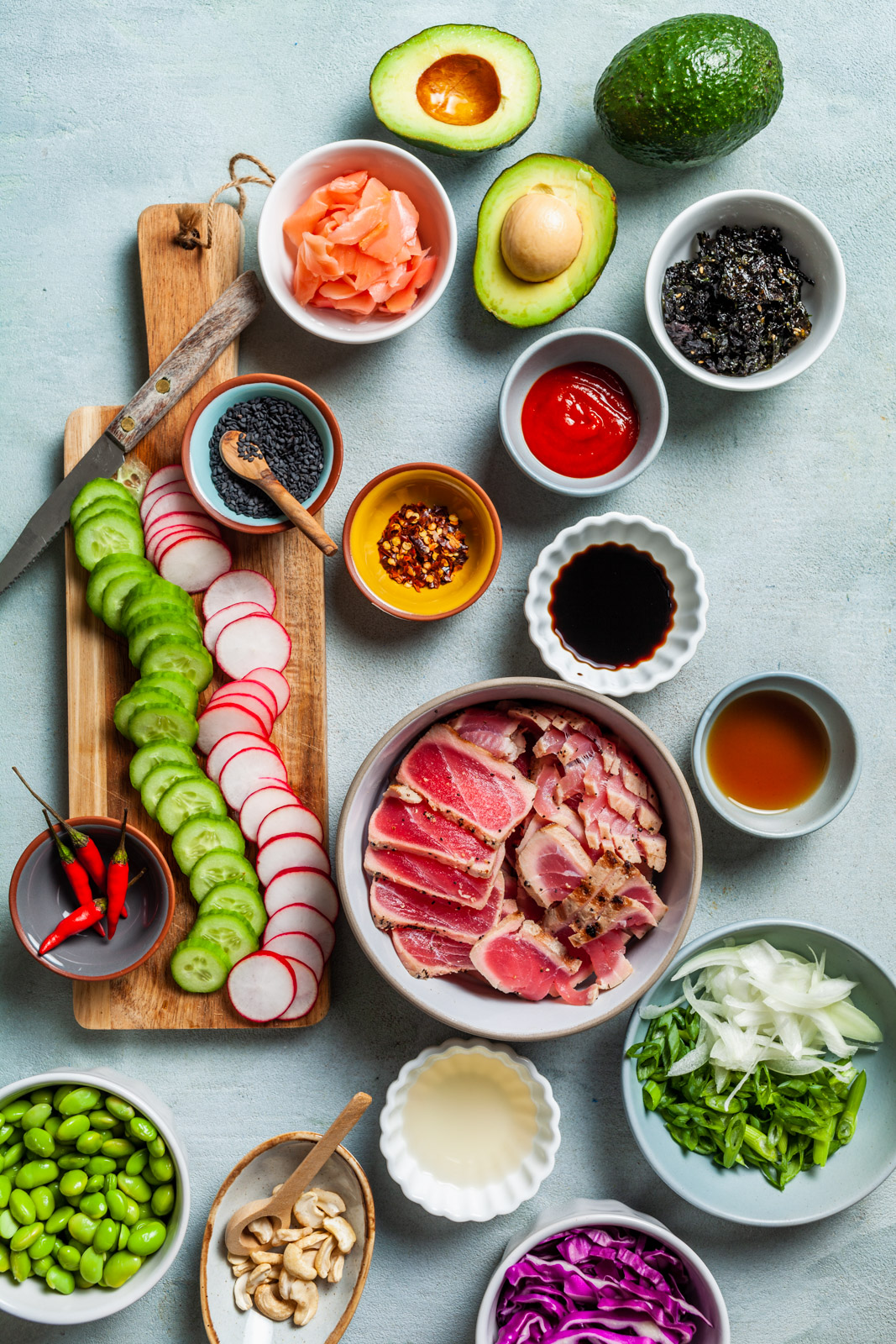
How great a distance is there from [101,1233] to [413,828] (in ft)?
4.55

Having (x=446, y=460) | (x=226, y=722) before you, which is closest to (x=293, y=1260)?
(x=226, y=722)

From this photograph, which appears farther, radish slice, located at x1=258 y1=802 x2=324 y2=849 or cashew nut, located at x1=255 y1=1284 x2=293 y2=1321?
radish slice, located at x1=258 y1=802 x2=324 y2=849

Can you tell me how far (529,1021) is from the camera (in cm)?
235

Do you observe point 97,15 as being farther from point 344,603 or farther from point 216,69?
point 344,603

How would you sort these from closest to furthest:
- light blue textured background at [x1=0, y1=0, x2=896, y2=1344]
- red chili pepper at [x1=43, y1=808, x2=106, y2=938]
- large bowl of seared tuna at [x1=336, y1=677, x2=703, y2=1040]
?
1. large bowl of seared tuna at [x1=336, y1=677, x2=703, y2=1040]
2. red chili pepper at [x1=43, y1=808, x2=106, y2=938]
3. light blue textured background at [x1=0, y1=0, x2=896, y2=1344]

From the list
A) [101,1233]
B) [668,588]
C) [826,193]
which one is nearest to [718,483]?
[668,588]

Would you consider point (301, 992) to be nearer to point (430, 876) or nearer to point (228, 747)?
point (430, 876)

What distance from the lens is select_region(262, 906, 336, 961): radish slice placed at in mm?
2574

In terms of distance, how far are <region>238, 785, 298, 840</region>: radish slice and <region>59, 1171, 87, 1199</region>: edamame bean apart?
1021mm

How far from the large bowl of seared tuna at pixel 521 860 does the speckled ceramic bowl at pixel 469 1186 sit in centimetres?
28

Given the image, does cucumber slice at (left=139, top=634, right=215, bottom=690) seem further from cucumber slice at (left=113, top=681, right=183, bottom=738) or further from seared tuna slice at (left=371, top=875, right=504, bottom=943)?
seared tuna slice at (left=371, top=875, right=504, bottom=943)

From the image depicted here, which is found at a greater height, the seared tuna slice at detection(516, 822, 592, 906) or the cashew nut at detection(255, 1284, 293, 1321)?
the seared tuna slice at detection(516, 822, 592, 906)

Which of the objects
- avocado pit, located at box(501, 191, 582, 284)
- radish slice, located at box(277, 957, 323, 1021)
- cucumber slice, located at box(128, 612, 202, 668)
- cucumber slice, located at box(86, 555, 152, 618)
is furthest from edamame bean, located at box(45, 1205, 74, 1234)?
avocado pit, located at box(501, 191, 582, 284)

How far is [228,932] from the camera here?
2.54 meters
